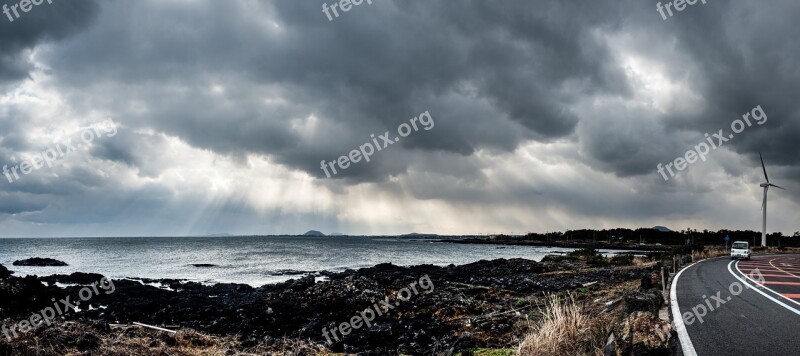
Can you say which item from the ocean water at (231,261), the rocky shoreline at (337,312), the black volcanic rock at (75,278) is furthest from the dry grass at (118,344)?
the black volcanic rock at (75,278)

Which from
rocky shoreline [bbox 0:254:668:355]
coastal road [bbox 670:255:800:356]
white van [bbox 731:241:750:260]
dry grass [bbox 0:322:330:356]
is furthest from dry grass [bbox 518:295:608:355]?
white van [bbox 731:241:750:260]

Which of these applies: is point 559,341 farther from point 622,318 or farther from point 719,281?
point 719,281

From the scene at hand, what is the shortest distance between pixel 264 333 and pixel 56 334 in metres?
7.60

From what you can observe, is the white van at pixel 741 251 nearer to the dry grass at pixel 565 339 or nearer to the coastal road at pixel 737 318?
the coastal road at pixel 737 318

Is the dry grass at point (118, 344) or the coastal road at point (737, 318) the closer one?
the coastal road at point (737, 318)

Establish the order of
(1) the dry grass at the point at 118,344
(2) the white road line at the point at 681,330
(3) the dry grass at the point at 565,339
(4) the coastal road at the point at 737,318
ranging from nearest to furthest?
(3) the dry grass at the point at 565,339, (2) the white road line at the point at 681,330, (4) the coastal road at the point at 737,318, (1) the dry grass at the point at 118,344

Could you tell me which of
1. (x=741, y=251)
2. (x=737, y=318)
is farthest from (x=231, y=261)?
(x=737, y=318)

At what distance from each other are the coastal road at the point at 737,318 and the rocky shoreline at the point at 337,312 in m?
4.06

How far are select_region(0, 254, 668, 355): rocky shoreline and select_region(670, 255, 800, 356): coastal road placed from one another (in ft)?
13.3

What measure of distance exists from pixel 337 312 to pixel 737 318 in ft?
44.8

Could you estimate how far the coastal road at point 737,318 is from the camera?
8.23 m

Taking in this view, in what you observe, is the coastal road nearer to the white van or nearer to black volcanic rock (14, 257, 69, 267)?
the white van

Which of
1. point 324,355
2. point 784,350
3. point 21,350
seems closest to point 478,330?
point 324,355

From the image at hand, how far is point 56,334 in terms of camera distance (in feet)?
30.7
